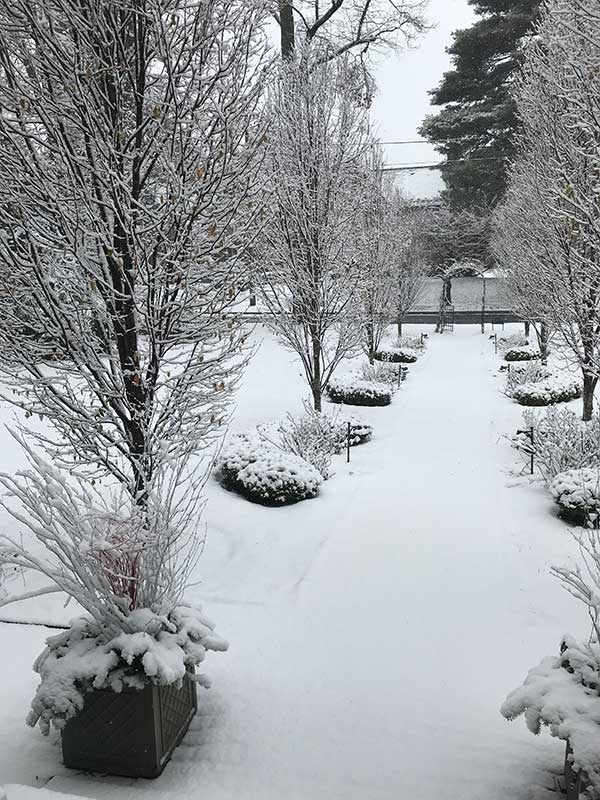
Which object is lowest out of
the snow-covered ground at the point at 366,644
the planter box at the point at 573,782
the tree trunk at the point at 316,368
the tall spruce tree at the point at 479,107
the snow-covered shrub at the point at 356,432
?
the snow-covered ground at the point at 366,644

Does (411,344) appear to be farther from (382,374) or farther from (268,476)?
(268,476)

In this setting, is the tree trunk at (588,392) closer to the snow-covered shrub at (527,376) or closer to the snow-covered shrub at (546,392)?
the snow-covered shrub at (546,392)

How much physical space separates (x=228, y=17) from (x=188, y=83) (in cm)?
55

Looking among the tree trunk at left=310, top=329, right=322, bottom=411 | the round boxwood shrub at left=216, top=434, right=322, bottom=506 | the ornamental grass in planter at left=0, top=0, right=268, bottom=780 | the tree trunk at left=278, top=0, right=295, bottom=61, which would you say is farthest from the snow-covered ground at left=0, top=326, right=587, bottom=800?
the tree trunk at left=278, top=0, right=295, bottom=61

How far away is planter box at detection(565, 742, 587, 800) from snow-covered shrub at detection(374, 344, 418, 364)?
15164 millimetres

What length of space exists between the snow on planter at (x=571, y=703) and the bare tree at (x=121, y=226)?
1.87 m

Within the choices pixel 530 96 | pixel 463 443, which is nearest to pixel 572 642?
pixel 463 443

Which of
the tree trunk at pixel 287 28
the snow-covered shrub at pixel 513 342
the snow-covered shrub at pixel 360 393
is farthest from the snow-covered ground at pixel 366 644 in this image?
the tree trunk at pixel 287 28

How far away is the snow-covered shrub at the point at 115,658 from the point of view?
294 centimetres

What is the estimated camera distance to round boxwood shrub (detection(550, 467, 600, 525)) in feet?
21.3

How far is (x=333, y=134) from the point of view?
32.8ft

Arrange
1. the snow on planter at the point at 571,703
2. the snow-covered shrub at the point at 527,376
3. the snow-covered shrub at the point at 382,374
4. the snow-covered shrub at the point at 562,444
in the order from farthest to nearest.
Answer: the snow-covered shrub at the point at 382,374
the snow-covered shrub at the point at 527,376
the snow-covered shrub at the point at 562,444
the snow on planter at the point at 571,703

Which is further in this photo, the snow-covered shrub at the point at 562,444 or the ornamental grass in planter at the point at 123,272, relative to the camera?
the snow-covered shrub at the point at 562,444

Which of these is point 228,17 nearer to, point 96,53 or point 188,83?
point 188,83
